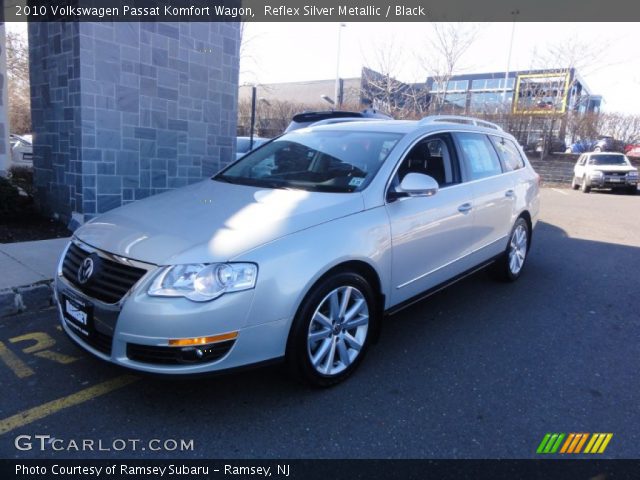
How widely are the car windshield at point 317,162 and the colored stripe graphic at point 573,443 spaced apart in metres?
1.90

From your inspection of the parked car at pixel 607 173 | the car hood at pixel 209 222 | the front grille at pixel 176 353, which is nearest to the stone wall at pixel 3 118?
the car hood at pixel 209 222

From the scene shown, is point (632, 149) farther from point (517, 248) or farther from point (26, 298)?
point (26, 298)

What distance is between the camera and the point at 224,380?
315 centimetres

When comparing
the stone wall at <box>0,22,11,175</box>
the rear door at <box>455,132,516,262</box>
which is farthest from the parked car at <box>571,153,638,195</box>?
the stone wall at <box>0,22,11,175</box>

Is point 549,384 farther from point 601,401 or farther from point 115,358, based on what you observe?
point 115,358

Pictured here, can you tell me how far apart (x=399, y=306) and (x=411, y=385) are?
635 mm

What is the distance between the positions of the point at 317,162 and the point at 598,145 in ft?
90.4

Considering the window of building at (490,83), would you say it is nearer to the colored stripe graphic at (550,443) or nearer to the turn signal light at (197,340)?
the colored stripe graphic at (550,443)

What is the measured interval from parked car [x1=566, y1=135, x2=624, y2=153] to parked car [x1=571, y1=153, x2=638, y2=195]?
317 inches

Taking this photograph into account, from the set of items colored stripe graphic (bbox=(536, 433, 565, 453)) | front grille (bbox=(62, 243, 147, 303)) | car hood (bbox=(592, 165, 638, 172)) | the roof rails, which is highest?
the roof rails

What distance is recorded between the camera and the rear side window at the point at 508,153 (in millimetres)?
5230

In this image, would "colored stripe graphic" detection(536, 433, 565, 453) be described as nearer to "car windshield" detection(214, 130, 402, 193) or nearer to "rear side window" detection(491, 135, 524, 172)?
"car windshield" detection(214, 130, 402, 193)

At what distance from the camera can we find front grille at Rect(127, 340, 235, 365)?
99.2 inches
